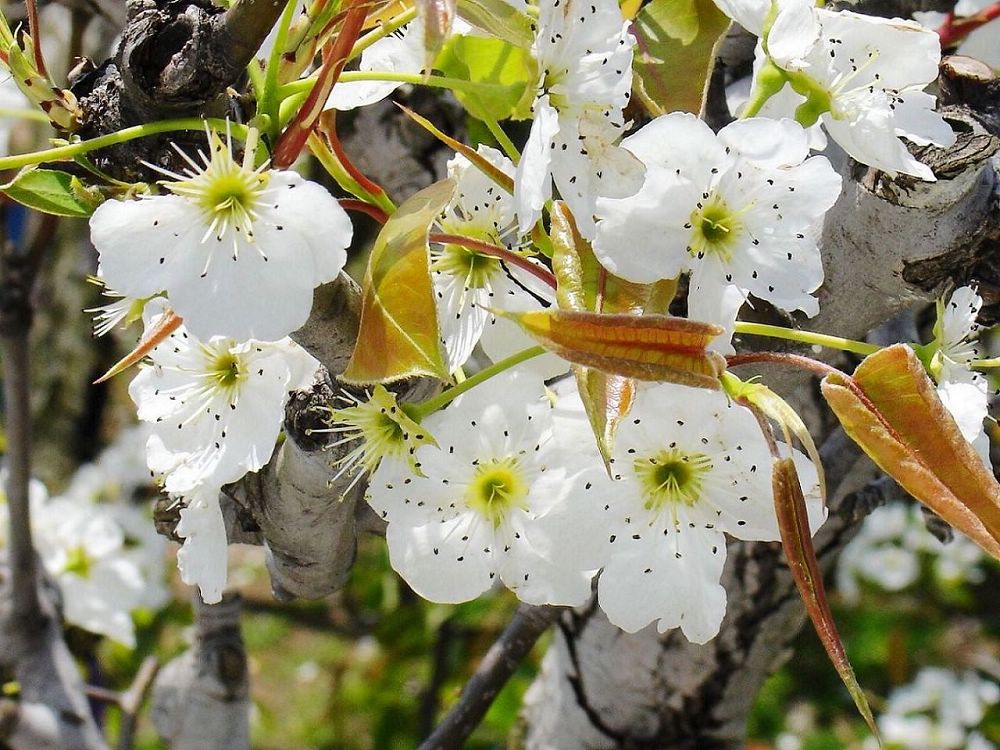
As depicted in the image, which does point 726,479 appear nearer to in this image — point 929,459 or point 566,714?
point 929,459

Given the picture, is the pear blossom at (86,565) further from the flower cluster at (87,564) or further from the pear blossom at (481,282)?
the pear blossom at (481,282)

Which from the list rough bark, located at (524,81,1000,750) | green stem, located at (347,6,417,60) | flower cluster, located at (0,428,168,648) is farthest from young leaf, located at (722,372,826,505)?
flower cluster, located at (0,428,168,648)

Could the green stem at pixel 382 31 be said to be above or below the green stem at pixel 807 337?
above

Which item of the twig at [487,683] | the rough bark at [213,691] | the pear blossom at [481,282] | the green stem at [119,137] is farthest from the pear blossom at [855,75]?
the rough bark at [213,691]

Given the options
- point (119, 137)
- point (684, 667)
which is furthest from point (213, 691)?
point (119, 137)

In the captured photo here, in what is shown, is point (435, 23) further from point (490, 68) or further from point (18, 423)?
point (18, 423)

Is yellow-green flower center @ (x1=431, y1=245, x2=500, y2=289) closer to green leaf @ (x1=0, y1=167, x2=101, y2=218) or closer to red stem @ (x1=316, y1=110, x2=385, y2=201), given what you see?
red stem @ (x1=316, y1=110, x2=385, y2=201)
